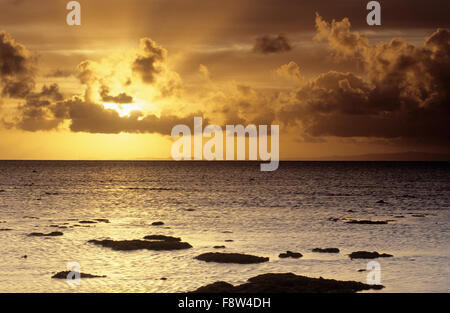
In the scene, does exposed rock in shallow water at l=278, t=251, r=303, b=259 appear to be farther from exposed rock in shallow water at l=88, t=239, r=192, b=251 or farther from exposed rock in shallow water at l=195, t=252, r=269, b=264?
exposed rock in shallow water at l=88, t=239, r=192, b=251

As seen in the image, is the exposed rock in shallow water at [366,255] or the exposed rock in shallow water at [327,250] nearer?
the exposed rock in shallow water at [366,255]

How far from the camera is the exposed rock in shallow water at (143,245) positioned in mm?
43062

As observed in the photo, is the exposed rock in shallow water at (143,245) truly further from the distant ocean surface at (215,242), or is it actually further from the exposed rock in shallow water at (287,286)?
the exposed rock in shallow water at (287,286)

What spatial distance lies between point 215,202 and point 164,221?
92.8 feet

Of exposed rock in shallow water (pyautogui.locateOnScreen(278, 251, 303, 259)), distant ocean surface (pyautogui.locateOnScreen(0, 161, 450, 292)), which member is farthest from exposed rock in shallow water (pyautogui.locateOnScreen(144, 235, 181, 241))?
exposed rock in shallow water (pyautogui.locateOnScreen(278, 251, 303, 259))

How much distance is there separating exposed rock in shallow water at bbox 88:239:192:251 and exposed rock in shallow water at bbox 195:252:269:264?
17.3 feet

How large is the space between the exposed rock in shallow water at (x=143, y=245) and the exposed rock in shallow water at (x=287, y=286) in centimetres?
1409

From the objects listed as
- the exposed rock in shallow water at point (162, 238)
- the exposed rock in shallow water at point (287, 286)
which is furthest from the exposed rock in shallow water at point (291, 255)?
the exposed rock in shallow water at point (162, 238)

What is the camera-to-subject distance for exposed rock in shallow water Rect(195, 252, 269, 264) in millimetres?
37188

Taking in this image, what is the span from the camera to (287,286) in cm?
2856

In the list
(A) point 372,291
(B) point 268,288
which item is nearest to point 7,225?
(B) point 268,288

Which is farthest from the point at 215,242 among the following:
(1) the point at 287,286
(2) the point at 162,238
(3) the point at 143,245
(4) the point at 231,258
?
(1) the point at 287,286

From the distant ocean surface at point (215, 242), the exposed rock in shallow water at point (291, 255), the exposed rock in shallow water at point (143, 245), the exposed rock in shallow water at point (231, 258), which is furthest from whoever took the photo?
the exposed rock in shallow water at point (143, 245)

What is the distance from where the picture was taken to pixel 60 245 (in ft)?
147
